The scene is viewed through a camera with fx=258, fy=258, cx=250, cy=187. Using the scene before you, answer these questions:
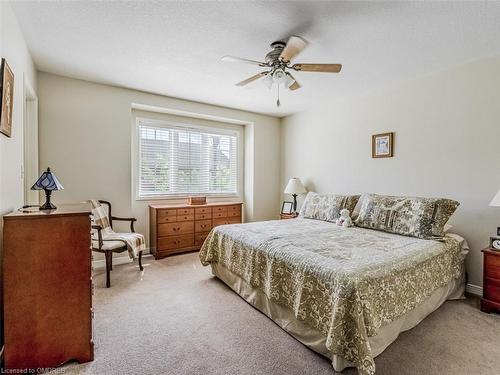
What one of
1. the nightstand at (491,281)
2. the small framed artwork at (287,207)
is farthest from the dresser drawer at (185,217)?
the nightstand at (491,281)

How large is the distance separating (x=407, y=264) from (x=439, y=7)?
6.40ft

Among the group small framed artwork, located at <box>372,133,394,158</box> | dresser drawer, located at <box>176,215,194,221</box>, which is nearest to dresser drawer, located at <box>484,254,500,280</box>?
small framed artwork, located at <box>372,133,394,158</box>

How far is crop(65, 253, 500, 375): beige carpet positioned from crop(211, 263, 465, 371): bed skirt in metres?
0.06

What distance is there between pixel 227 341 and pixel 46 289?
1293 millimetres

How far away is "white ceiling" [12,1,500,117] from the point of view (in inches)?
78.4

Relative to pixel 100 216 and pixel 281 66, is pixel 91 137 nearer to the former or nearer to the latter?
pixel 100 216

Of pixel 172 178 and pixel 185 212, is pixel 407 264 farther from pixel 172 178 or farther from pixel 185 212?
pixel 172 178

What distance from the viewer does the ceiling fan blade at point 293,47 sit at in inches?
78.5

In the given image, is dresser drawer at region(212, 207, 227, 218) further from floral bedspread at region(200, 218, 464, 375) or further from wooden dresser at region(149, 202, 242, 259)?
floral bedspread at region(200, 218, 464, 375)

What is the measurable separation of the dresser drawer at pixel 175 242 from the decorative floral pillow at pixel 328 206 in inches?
75.6

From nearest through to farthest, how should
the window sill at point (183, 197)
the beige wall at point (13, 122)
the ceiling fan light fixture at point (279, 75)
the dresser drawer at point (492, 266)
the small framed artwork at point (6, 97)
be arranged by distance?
the small framed artwork at point (6, 97)
the beige wall at point (13, 122)
the dresser drawer at point (492, 266)
the ceiling fan light fixture at point (279, 75)
the window sill at point (183, 197)

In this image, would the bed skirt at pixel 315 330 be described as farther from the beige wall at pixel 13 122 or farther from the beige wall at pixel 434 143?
the beige wall at pixel 13 122

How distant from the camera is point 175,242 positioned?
4188 millimetres

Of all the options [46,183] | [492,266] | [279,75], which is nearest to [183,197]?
[46,183]
